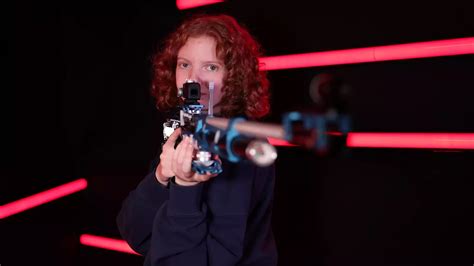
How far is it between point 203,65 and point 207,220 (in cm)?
58

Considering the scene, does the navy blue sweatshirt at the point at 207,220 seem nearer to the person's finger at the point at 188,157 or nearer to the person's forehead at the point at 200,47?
the person's finger at the point at 188,157

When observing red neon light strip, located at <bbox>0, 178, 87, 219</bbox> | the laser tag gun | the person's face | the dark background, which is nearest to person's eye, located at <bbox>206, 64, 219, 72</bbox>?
the person's face

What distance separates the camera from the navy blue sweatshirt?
1051 mm

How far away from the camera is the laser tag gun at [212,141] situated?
0.67 metres

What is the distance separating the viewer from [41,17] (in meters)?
2.08

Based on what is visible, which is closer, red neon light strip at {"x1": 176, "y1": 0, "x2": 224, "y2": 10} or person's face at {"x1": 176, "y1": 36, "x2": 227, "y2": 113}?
person's face at {"x1": 176, "y1": 36, "x2": 227, "y2": 113}

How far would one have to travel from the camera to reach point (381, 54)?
4.71 ft

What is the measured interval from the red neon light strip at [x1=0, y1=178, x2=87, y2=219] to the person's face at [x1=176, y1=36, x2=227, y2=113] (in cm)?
130

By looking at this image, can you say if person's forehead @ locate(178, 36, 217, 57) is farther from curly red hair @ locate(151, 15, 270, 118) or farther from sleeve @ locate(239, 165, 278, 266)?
sleeve @ locate(239, 165, 278, 266)

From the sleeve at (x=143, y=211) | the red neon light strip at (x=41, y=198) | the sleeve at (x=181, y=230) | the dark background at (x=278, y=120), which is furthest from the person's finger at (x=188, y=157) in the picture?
the red neon light strip at (x=41, y=198)

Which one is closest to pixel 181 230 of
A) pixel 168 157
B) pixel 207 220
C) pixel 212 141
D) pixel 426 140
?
pixel 207 220

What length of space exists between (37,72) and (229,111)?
142cm

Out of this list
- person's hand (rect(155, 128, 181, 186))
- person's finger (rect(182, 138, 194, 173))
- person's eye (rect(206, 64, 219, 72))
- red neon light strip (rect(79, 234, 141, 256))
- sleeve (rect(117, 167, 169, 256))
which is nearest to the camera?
person's finger (rect(182, 138, 194, 173))

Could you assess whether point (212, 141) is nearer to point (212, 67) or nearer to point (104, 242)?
point (212, 67)
